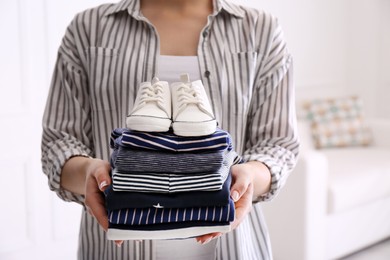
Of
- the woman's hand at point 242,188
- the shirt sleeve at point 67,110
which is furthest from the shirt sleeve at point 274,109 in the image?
the shirt sleeve at point 67,110

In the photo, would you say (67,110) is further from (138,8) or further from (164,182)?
(164,182)

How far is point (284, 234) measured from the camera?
3.08m

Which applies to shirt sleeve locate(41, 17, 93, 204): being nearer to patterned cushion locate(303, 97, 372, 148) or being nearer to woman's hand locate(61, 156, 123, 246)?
woman's hand locate(61, 156, 123, 246)

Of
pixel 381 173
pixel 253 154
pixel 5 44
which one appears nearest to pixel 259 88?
pixel 253 154

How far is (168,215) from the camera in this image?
0.81 meters

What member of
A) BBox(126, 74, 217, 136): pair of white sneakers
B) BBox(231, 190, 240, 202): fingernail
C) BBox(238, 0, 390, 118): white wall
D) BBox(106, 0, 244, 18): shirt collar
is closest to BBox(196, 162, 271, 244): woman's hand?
BBox(231, 190, 240, 202): fingernail

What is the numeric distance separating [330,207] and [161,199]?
2.48m

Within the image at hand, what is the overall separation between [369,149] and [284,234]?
1.23 meters

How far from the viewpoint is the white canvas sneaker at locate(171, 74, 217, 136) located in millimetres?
804

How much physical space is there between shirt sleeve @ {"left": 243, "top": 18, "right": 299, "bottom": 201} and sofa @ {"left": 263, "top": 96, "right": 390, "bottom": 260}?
1.82 m

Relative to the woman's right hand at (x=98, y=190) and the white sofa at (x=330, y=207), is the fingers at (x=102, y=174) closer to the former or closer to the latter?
the woman's right hand at (x=98, y=190)

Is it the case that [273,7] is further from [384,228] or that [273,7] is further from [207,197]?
[207,197]

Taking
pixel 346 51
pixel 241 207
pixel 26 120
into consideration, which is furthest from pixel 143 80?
pixel 346 51

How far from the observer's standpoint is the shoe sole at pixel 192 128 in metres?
0.80
